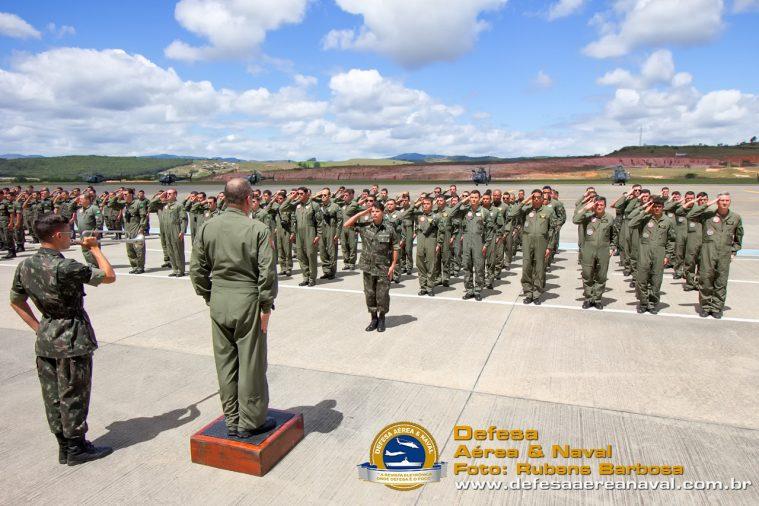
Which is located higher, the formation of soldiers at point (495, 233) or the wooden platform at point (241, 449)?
the formation of soldiers at point (495, 233)

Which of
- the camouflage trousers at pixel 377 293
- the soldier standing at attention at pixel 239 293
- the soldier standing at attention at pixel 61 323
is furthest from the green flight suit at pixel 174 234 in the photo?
the soldier standing at attention at pixel 239 293

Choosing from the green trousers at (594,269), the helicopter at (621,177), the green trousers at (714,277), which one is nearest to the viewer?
the green trousers at (714,277)

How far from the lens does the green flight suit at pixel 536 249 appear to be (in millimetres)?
8164

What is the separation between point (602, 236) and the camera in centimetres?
779

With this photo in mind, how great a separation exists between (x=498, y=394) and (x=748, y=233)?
17.9 meters

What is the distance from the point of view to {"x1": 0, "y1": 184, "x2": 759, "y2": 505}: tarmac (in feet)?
10.7

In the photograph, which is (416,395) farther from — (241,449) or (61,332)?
(61,332)

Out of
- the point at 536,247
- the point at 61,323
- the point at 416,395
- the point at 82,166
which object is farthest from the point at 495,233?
the point at 82,166

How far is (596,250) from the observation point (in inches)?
309

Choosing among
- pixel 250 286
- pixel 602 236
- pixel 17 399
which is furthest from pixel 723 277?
pixel 17 399

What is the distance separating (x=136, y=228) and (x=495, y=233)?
30.4 ft

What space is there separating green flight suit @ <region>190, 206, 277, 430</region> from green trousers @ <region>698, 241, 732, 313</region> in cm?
722

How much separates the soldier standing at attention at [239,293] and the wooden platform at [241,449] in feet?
0.38

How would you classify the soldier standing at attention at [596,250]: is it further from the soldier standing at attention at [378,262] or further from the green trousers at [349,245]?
the green trousers at [349,245]
